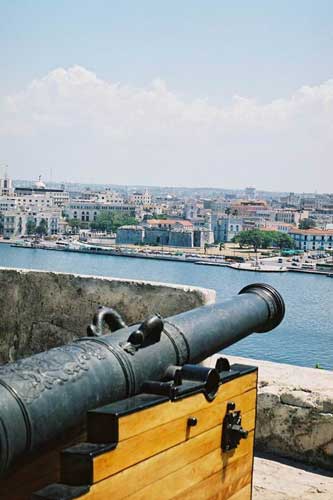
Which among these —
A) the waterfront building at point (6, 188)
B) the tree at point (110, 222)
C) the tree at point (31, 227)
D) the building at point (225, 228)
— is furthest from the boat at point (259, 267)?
the waterfront building at point (6, 188)

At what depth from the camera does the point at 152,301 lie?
2355mm

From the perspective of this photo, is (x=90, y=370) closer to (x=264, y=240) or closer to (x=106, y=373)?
(x=106, y=373)

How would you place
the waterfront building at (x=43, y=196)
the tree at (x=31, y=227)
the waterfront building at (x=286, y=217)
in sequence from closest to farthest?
the tree at (x=31, y=227) → the waterfront building at (x=286, y=217) → the waterfront building at (x=43, y=196)

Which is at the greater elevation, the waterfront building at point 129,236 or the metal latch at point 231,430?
the metal latch at point 231,430

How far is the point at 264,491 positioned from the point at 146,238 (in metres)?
76.0

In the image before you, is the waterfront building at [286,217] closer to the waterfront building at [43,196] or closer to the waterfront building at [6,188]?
the waterfront building at [43,196]

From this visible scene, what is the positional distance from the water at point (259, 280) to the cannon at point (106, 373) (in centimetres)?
989

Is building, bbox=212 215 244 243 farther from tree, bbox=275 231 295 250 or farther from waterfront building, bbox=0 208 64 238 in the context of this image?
waterfront building, bbox=0 208 64 238

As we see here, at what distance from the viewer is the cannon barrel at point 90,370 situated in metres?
1.28

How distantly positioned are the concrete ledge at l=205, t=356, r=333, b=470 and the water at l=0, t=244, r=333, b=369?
942cm

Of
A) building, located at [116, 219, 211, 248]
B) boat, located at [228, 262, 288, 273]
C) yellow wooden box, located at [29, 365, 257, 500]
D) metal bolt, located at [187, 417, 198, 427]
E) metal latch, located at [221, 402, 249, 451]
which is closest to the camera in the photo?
yellow wooden box, located at [29, 365, 257, 500]

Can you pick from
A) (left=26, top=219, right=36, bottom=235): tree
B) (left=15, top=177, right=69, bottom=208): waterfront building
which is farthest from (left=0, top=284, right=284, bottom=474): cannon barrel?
(left=15, top=177, right=69, bottom=208): waterfront building

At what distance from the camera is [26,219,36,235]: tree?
3351 inches

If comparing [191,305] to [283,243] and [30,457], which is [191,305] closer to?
[30,457]
